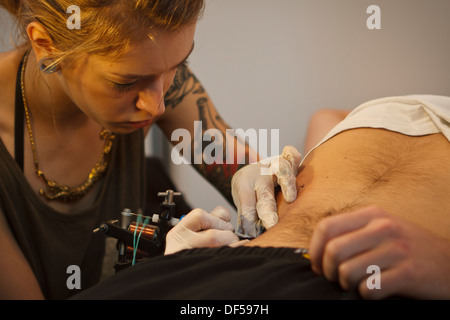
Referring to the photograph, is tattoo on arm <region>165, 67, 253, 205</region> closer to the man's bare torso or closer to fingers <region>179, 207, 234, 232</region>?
the man's bare torso

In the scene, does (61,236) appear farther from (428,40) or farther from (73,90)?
(428,40)

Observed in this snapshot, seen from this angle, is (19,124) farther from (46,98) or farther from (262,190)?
(262,190)

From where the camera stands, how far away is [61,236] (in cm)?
132

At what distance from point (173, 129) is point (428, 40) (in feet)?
3.49

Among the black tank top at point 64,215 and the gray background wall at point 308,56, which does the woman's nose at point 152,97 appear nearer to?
the black tank top at point 64,215

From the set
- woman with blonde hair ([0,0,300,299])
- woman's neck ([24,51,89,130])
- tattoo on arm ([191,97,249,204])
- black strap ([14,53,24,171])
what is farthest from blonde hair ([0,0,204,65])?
tattoo on arm ([191,97,249,204])

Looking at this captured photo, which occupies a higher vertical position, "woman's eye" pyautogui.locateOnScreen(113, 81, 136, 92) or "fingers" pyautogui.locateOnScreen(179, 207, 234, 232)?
"woman's eye" pyautogui.locateOnScreen(113, 81, 136, 92)

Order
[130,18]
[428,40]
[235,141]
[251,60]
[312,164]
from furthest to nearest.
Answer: [251,60], [428,40], [235,141], [312,164], [130,18]

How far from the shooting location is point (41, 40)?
3.32ft

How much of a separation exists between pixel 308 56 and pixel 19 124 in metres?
1.14

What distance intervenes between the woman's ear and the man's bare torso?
0.66 m

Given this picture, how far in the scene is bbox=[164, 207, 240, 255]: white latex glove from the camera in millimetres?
829

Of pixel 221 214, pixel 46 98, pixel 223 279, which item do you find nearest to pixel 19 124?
pixel 46 98

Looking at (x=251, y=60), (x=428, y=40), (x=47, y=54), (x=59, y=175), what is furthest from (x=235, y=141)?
(x=428, y=40)
